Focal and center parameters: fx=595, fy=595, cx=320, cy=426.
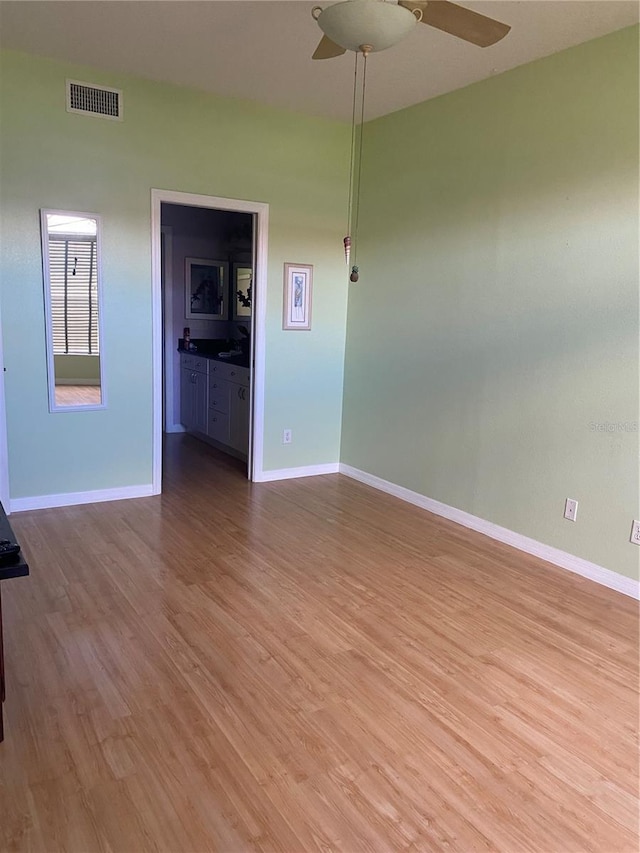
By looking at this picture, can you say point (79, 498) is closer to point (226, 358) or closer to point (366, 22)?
point (226, 358)

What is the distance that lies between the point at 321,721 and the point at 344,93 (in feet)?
12.3

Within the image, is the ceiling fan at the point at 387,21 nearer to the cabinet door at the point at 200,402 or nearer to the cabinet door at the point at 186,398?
the cabinet door at the point at 200,402

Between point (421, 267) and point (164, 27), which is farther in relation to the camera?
point (421, 267)

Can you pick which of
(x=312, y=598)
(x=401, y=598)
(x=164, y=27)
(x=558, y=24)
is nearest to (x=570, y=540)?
(x=401, y=598)

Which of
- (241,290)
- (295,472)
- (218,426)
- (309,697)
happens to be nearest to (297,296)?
(295,472)

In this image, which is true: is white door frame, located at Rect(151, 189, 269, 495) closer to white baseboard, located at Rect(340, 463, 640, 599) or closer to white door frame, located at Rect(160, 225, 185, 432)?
white baseboard, located at Rect(340, 463, 640, 599)

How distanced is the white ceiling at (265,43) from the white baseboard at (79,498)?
270 centimetres

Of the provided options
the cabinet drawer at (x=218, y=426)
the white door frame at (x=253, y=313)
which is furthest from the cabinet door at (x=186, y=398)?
the white door frame at (x=253, y=313)

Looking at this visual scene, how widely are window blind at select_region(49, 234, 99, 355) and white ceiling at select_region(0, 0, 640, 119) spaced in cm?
109

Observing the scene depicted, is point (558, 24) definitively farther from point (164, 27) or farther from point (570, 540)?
point (570, 540)

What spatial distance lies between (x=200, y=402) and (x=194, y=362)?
43 cm

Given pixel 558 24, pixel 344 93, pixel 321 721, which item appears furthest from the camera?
pixel 344 93

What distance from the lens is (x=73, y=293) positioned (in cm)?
383

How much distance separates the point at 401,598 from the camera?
295 centimetres
